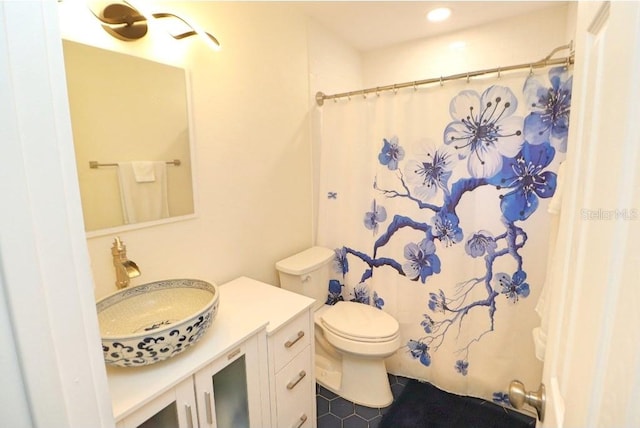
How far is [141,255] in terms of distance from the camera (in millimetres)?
1248

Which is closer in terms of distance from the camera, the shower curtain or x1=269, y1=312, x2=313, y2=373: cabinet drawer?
x1=269, y1=312, x2=313, y2=373: cabinet drawer

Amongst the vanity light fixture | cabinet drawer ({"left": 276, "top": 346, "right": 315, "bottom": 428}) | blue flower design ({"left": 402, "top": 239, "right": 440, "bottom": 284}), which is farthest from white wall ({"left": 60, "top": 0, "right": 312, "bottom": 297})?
blue flower design ({"left": 402, "top": 239, "right": 440, "bottom": 284})

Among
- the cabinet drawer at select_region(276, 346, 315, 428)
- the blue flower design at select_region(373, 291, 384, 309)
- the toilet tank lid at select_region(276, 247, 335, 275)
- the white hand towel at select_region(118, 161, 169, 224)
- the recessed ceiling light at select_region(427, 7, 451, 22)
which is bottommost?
the cabinet drawer at select_region(276, 346, 315, 428)

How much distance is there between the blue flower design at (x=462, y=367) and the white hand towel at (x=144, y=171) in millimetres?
1983

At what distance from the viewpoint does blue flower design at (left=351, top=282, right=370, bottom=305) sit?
208 cm

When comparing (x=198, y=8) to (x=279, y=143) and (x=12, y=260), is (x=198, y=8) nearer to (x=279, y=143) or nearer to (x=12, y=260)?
(x=279, y=143)

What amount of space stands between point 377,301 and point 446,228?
2.27 feet

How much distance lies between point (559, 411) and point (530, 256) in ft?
4.06

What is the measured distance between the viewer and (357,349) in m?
1.68

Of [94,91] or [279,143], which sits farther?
[279,143]

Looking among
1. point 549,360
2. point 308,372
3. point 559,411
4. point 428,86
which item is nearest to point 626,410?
point 559,411

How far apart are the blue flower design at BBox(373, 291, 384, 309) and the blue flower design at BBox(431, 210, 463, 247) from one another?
0.58 m

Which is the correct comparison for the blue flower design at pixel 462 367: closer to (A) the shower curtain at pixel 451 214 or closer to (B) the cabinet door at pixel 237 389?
(A) the shower curtain at pixel 451 214

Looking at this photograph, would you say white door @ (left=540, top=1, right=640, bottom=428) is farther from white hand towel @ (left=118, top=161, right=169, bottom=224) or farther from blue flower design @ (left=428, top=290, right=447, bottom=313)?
white hand towel @ (left=118, top=161, right=169, bottom=224)
